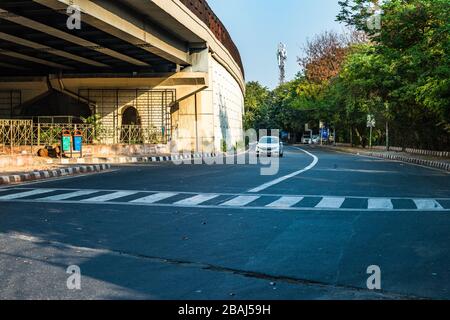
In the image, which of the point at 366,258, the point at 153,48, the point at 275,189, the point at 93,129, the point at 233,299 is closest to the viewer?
the point at 233,299

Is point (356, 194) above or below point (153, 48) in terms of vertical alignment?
below

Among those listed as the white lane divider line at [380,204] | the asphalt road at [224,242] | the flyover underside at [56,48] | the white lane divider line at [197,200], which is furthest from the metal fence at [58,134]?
the white lane divider line at [380,204]

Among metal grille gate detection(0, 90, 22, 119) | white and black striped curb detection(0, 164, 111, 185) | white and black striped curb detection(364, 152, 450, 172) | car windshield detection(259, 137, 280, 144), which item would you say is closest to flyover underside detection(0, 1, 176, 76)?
metal grille gate detection(0, 90, 22, 119)

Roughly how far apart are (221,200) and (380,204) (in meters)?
3.40

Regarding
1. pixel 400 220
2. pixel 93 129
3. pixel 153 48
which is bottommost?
pixel 400 220

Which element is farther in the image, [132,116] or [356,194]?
[132,116]

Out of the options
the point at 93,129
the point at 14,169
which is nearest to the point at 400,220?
the point at 14,169

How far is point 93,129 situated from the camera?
33.8 m

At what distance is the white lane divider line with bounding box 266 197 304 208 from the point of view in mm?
11832

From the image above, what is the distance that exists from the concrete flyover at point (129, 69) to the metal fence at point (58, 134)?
1.21 ft

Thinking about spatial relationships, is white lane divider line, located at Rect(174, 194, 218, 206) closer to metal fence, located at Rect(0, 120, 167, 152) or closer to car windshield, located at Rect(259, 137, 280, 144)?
metal fence, located at Rect(0, 120, 167, 152)

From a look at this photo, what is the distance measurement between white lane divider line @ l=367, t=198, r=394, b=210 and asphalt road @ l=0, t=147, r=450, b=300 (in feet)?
0.11
